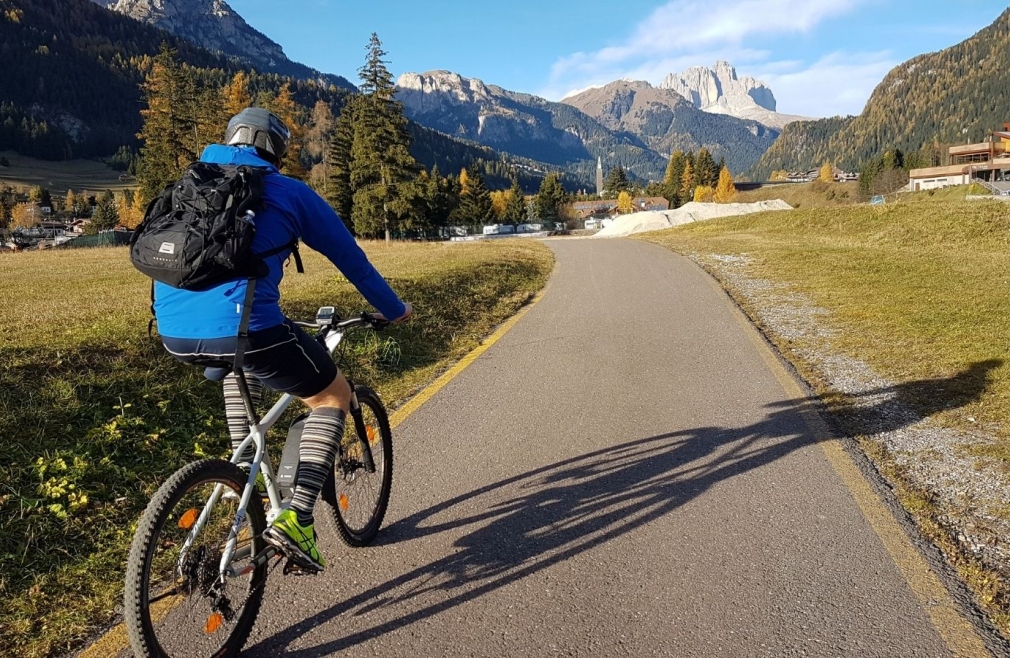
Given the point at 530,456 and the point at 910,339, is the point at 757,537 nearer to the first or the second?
the point at 530,456

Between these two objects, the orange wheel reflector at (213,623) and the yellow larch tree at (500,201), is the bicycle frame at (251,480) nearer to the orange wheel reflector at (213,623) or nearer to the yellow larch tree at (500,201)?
the orange wheel reflector at (213,623)

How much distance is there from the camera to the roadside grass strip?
11.6 ft

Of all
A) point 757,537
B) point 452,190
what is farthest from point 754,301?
point 452,190

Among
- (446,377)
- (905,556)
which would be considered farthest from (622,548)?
(446,377)

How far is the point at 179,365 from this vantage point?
581 cm

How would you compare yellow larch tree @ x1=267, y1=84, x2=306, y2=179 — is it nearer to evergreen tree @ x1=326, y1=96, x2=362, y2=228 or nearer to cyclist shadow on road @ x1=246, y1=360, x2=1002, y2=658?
evergreen tree @ x1=326, y1=96, x2=362, y2=228

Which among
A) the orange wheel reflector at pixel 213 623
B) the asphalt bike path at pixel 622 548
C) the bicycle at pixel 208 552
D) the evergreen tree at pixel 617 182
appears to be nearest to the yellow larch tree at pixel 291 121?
the asphalt bike path at pixel 622 548

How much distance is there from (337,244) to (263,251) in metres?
0.35

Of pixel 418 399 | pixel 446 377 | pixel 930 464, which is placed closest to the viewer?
pixel 930 464

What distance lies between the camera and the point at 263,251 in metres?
2.40

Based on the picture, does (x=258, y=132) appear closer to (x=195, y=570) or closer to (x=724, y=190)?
(x=195, y=570)

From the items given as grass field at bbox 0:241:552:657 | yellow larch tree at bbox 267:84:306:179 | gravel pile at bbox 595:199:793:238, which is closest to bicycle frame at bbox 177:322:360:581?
grass field at bbox 0:241:552:657

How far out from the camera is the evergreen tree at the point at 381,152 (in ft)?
154

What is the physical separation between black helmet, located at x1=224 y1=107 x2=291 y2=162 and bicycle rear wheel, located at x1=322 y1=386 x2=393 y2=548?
4.62 ft
